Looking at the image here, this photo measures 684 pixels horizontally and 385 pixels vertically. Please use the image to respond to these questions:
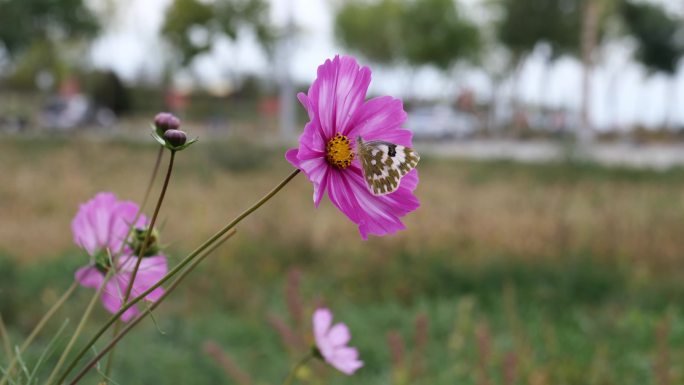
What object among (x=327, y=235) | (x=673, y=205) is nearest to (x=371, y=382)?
(x=327, y=235)

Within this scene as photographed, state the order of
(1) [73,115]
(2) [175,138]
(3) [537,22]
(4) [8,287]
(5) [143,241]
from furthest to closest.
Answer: (3) [537,22], (1) [73,115], (4) [8,287], (5) [143,241], (2) [175,138]

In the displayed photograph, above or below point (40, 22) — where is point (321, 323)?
below

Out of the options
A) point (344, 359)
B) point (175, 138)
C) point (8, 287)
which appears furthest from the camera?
point (8, 287)

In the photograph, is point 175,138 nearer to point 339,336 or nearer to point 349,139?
point 349,139

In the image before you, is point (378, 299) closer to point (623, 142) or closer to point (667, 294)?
point (667, 294)

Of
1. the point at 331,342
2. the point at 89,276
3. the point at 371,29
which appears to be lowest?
the point at 331,342

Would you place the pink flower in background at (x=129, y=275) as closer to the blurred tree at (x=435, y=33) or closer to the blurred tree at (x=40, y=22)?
the blurred tree at (x=40, y=22)

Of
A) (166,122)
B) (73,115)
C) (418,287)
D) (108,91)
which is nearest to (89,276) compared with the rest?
(166,122)
